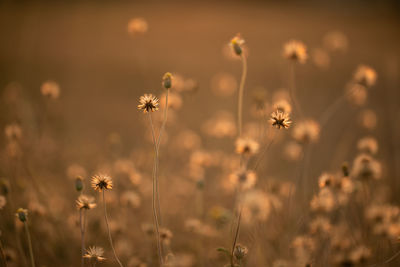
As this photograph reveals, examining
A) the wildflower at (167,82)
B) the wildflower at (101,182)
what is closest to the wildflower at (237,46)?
the wildflower at (167,82)

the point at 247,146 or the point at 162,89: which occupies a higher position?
the point at 162,89

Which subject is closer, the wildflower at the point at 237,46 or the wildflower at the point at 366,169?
the wildflower at the point at 237,46

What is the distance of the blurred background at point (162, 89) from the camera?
1597mm

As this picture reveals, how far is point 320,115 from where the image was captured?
2.69 metres

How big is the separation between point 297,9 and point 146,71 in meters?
3.46

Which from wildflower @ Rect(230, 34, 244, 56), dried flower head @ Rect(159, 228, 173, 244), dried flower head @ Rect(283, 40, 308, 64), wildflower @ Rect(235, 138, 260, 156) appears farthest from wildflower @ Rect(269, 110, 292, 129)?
dried flower head @ Rect(159, 228, 173, 244)

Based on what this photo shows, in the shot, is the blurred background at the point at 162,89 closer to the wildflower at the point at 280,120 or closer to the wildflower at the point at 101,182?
the wildflower at the point at 280,120

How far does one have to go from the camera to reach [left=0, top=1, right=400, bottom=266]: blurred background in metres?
1.60

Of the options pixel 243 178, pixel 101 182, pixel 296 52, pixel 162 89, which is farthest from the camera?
pixel 162 89

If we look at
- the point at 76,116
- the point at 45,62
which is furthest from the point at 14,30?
the point at 76,116

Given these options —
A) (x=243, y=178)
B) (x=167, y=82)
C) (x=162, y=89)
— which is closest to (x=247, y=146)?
(x=243, y=178)

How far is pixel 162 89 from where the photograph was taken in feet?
8.03

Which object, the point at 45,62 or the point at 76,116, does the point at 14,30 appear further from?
the point at 76,116

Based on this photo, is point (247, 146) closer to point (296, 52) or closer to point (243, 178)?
point (243, 178)
